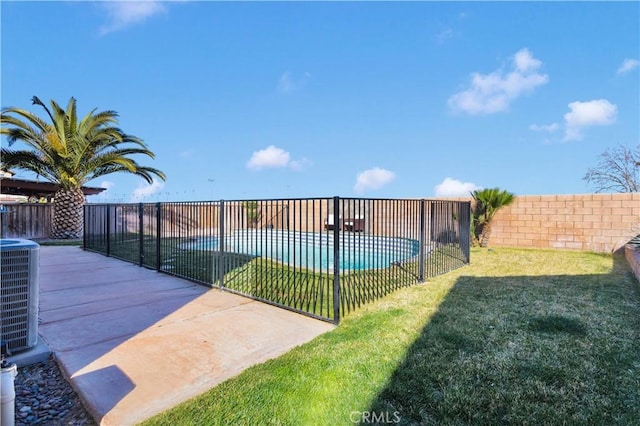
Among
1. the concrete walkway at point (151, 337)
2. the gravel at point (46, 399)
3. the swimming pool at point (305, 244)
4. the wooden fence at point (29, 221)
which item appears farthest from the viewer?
the wooden fence at point (29, 221)

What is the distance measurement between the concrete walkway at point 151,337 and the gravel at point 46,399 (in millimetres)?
61

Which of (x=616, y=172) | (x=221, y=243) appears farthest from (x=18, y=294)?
(x=616, y=172)

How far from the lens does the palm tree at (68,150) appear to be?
1145 centimetres

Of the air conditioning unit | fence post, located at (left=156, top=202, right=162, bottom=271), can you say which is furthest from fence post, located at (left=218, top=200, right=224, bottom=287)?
the air conditioning unit

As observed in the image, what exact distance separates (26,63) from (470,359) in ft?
36.8

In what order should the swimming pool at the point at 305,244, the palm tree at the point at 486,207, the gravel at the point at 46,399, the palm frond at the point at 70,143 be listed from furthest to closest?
the palm frond at the point at 70,143
the palm tree at the point at 486,207
the swimming pool at the point at 305,244
the gravel at the point at 46,399

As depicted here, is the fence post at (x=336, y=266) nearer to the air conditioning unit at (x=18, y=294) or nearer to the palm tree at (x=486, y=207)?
the air conditioning unit at (x=18, y=294)

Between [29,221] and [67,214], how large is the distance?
2287 millimetres

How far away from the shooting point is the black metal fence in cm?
454

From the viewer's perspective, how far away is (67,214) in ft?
41.3

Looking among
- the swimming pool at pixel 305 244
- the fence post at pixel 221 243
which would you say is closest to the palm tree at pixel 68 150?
the swimming pool at pixel 305 244

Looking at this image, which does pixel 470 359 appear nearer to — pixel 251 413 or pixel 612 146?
pixel 251 413

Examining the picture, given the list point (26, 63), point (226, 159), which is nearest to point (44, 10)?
point (26, 63)

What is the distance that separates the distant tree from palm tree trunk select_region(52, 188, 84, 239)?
73.7 ft
